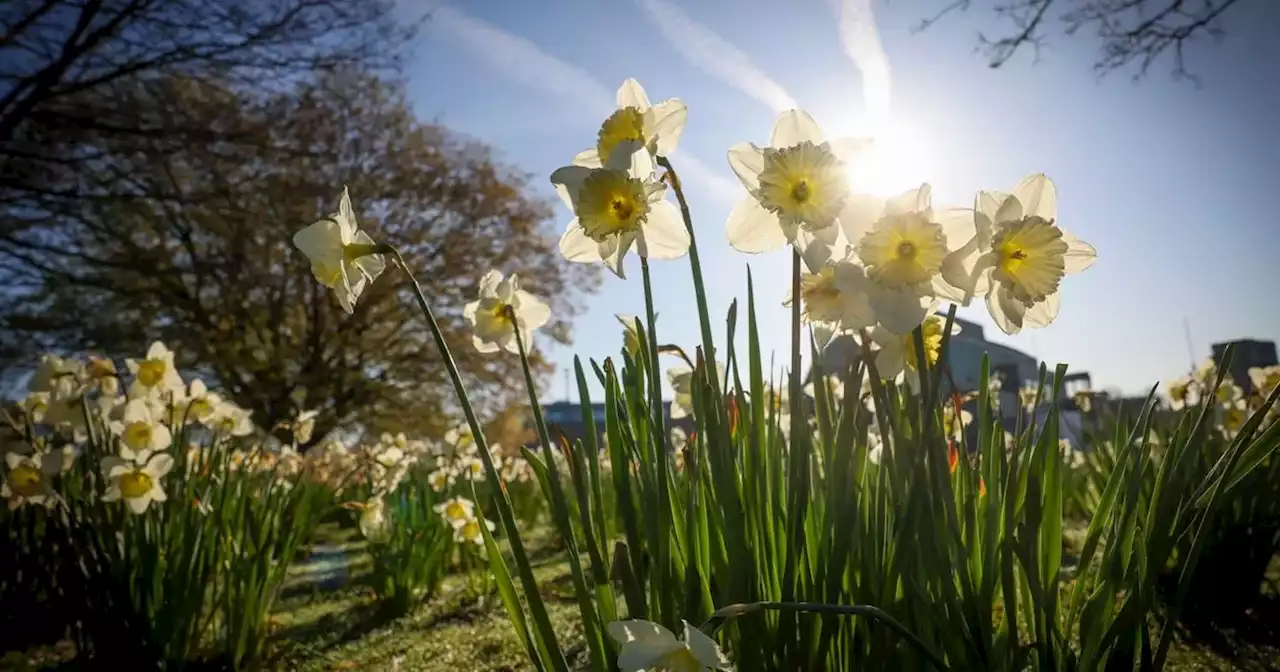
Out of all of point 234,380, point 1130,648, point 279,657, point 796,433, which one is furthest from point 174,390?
point 234,380

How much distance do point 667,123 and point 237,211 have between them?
7.36 metres

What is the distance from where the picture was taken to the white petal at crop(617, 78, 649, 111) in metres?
1.21

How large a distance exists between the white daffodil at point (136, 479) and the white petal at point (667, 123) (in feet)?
7.03

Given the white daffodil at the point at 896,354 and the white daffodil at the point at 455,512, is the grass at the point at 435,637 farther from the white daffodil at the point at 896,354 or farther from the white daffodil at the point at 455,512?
the white daffodil at the point at 896,354

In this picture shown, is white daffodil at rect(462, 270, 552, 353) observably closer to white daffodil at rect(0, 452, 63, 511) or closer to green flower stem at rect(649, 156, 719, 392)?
green flower stem at rect(649, 156, 719, 392)

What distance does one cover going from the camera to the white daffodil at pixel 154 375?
266 centimetres

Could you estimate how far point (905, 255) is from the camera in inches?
39.2

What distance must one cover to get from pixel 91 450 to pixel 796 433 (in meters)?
2.51

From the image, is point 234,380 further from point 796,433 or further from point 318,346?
point 796,433

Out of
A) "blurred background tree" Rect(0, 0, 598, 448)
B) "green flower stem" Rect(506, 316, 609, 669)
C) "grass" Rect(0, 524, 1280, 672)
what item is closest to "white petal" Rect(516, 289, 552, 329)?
"green flower stem" Rect(506, 316, 609, 669)

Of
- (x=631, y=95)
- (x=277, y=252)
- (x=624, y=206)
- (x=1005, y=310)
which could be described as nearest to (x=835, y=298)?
(x=1005, y=310)


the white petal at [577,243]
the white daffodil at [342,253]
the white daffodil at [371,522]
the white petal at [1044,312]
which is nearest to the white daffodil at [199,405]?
the white daffodil at [371,522]

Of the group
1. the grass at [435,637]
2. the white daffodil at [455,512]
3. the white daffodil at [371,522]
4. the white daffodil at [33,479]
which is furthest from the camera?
the white daffodil at [455,512]

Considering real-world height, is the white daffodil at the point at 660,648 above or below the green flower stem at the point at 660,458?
below
